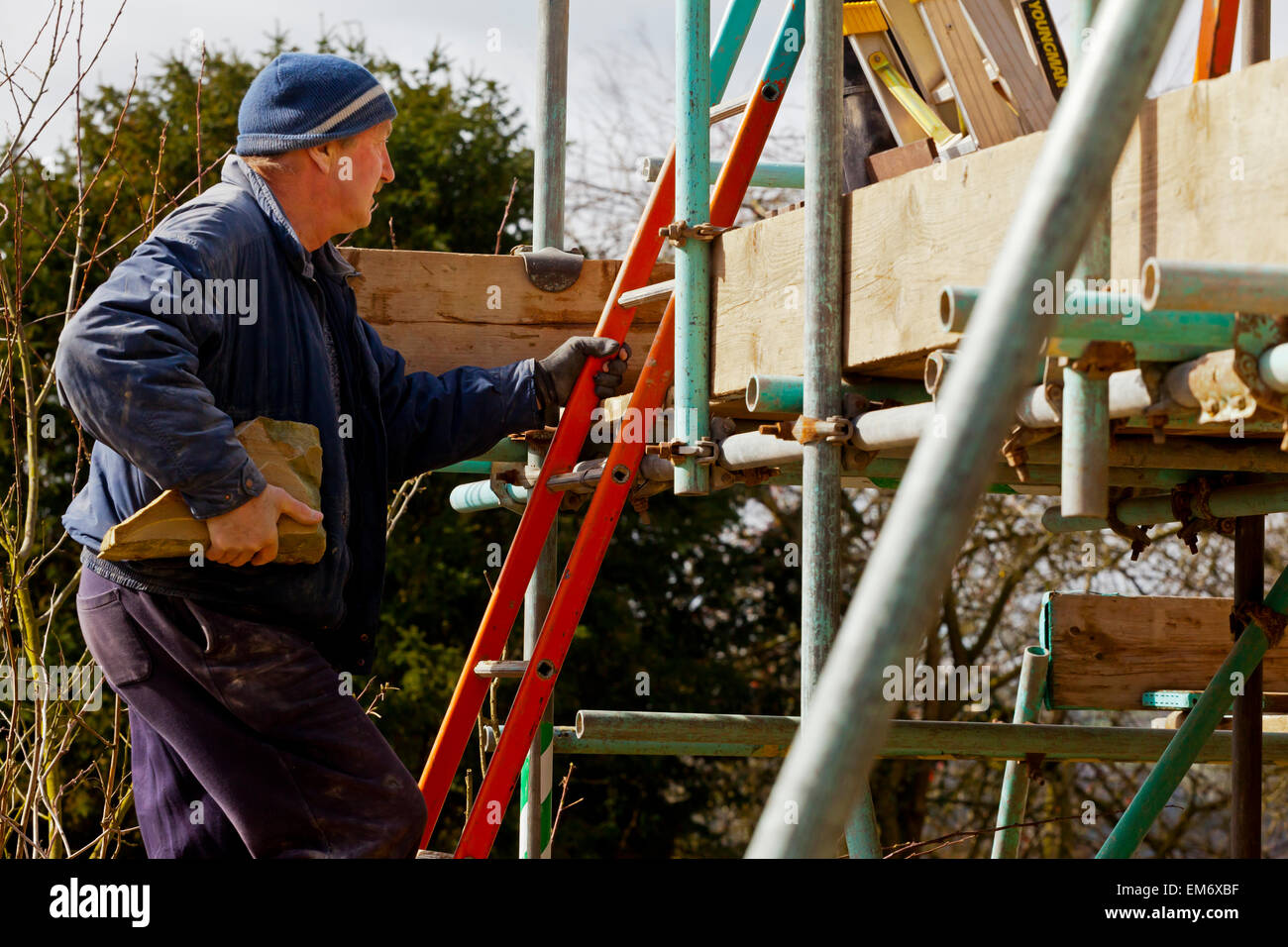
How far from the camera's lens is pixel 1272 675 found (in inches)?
224

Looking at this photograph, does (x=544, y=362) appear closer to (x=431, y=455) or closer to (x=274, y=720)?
(x=431, y=455)

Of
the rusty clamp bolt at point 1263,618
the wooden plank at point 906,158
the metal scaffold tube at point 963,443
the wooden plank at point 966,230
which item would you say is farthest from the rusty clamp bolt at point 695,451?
the metal scaffold tube at point 963,443

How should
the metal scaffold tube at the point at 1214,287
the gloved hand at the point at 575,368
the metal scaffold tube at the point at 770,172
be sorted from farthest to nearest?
1. the metal scaffold tube at the point at 770,172
2. the gloved hand at the point at 575,368
3. the metal scaffold tube at the point at 1214,287

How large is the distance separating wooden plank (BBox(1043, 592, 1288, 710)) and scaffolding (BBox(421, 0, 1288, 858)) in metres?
0.06

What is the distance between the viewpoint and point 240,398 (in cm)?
299

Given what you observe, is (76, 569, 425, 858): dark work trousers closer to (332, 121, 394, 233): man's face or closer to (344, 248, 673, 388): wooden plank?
(332, 121, 394, 233): man's face

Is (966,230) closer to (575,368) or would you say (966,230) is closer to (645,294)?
(645,294)

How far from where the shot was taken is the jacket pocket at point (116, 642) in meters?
2.91

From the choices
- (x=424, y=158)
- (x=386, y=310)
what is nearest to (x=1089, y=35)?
(x=386, y=310)

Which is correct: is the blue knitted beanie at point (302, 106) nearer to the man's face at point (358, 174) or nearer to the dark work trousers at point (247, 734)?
the man's face at point (358, 174)

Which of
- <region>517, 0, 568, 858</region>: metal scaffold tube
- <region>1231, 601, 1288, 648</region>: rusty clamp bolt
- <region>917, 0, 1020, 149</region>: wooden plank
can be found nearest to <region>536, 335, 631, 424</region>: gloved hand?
<region>517, 0, 568, 858</region>: metal scaffold tube

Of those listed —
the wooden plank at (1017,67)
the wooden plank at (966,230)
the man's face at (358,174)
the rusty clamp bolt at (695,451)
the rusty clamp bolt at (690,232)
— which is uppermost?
the wooden plank at (1017,67)

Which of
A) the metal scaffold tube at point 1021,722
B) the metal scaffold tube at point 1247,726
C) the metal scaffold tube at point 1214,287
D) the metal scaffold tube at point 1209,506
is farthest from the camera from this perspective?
the metal scaffold tube at point 1021,722
